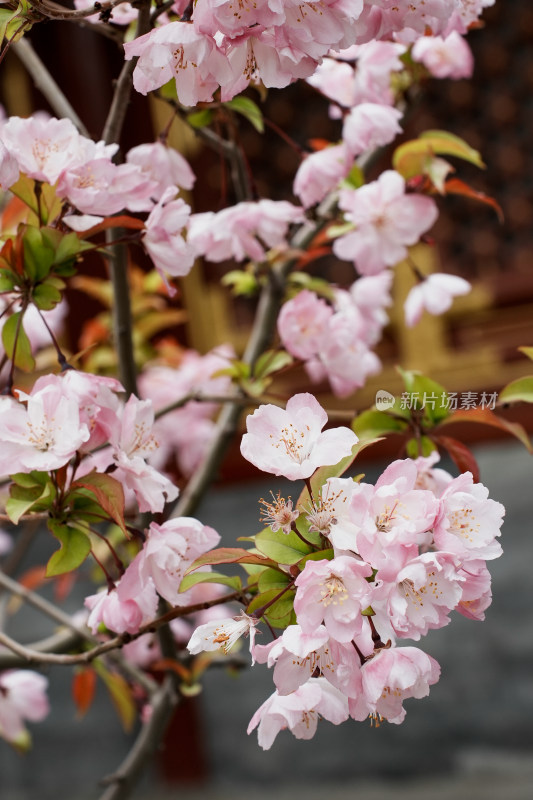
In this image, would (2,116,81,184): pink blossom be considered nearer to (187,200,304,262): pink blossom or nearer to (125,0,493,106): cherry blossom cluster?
(125,0,493,106): cherry blossom cluster

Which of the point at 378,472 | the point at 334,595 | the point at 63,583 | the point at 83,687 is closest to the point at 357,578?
the point at 334,595

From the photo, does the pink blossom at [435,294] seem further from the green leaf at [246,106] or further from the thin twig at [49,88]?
the thin twig at [49,88]

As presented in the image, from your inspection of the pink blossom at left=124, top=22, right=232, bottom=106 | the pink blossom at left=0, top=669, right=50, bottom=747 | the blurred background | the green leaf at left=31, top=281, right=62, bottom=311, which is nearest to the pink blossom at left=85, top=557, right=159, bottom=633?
the green leaf at left=31, top=281, right=62, bottom=311

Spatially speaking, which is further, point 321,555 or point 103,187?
point 103,187

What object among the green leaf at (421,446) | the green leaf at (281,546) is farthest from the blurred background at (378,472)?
the green leaf at (281,546)

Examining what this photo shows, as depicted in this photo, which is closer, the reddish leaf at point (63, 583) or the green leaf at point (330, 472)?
the green leaf at point (330, 472)

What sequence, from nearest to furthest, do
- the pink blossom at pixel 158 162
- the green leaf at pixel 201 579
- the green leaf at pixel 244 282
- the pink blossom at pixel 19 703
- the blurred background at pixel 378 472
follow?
the green leaf at pixel 201 579 < the pink blossom at pixel 158 162 < the green leaf at pixel 244 282 < the pink blossom at pixel 19 703 < the blurred background at pixel 378 472

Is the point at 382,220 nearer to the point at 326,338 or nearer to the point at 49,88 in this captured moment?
the point at 326,338
